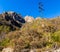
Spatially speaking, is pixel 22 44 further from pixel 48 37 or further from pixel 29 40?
pixel 48 37

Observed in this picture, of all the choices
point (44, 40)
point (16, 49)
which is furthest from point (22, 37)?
point (16, 49)

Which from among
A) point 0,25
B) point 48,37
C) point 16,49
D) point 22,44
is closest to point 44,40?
point 48,37

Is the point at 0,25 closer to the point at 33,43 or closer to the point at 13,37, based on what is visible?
the point at 13,37

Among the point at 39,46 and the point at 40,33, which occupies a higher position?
the point at 40,33

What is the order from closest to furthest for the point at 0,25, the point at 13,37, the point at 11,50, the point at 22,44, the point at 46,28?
1. the point at 11,50
2. the point at 22,44
3. the point at 13,37
4. the point at 46,28
5. the point at 0,25

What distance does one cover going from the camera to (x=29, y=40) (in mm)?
65312

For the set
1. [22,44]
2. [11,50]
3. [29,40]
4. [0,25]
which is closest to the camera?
[11,50]

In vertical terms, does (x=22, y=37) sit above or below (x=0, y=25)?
below

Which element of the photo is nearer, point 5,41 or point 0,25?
point 5,41

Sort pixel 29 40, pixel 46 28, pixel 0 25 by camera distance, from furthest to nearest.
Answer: pixel 0 25, pixel 46 28, pixel 29 40

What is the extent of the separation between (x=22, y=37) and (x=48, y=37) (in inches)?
346

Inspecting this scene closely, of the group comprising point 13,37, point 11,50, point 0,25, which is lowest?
point 11,50

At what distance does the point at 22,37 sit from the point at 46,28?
14.5 m

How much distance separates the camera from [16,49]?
2206 inches
